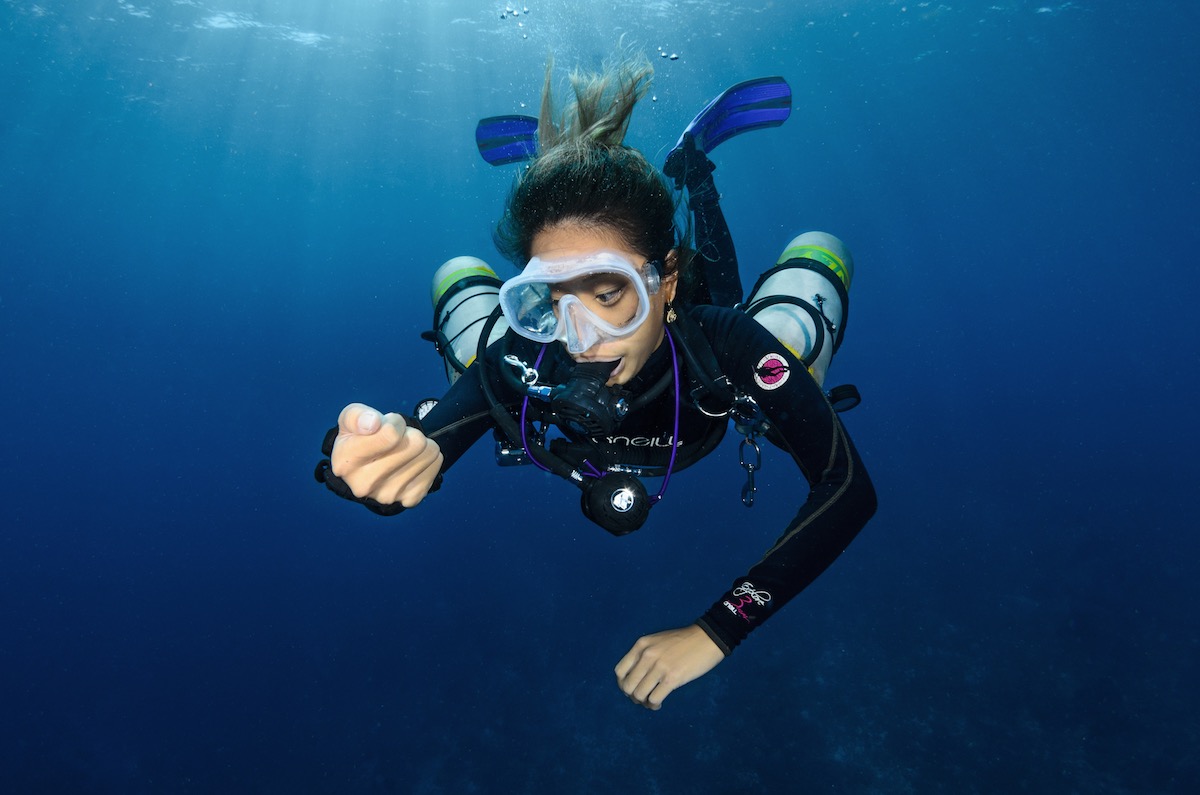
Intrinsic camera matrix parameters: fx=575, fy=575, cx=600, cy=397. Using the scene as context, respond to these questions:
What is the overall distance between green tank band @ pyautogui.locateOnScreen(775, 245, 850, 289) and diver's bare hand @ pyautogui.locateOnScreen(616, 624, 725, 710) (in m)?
3.47

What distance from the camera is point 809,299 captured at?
420cm

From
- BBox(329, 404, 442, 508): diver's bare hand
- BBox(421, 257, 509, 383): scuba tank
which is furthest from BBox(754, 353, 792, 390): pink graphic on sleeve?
BBox(421, 257, 509, 383): scuba tank

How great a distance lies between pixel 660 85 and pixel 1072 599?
29344mm

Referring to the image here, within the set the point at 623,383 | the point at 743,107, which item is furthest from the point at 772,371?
the point at 743,107

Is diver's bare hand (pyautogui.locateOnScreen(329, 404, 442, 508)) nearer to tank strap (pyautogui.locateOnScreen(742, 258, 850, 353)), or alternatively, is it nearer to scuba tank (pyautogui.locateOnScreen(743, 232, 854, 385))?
scuba tank (pyautogui.locateOnScreen(743, 232, 854, 385))

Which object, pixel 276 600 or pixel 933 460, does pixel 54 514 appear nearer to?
pixel 276 600

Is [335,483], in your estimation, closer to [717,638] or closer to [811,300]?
[717,638]

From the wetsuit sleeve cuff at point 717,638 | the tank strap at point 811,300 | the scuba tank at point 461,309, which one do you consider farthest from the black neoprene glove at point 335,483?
the tank strap at point 811,300

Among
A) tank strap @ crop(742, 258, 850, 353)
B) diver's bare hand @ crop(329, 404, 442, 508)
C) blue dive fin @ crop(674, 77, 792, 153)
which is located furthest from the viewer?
blue dive fin @ crop(674, 77, 792, 153)

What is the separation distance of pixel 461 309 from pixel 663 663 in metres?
3.81

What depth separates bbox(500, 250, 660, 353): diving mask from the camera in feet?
7.94

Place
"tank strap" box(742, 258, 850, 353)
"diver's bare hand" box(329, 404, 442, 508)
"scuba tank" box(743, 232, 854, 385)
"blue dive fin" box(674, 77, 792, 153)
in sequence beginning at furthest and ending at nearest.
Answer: "blue dive fin" box(674, 77, 792, 153)
"tank strap" box(742, 258, 850, 353)
"scuba tank" box(743, 232, 854, 385)
"diver's bare hand" box(329, 404, 442, 508)

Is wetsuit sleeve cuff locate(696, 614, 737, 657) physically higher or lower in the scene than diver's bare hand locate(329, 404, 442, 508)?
lower

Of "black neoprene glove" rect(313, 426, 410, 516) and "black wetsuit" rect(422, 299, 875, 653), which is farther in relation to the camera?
"black wetsuit" rect(422, 299, 875, 653)
